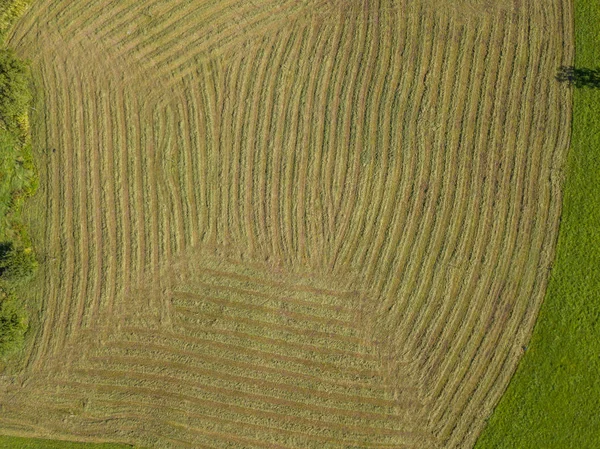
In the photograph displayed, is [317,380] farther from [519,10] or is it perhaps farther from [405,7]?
[519,10]

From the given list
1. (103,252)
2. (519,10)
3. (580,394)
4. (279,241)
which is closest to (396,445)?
(580,394)

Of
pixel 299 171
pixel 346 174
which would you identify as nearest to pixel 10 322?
pixel 299 171

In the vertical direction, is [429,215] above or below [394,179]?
below

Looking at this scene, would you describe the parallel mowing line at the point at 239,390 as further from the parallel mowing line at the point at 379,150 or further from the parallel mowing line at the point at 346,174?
the parallel mowing line at the point at 346,174

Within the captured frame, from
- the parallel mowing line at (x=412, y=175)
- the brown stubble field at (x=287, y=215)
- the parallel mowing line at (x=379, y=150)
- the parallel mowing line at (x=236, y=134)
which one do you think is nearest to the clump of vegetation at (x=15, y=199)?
the brown stubble field at (x=287, y=215)

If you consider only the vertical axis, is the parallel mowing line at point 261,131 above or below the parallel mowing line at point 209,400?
above

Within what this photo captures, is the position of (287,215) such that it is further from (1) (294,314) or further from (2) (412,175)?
(2) (412,175)

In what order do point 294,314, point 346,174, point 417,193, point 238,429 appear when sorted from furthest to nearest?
point 346,174 → point 417,193 → point 294,314 → point 238,429

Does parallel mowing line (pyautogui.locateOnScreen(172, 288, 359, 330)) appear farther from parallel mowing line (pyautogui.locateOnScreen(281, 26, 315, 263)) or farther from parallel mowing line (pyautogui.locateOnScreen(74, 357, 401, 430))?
parallel mowing line (pyautogui.locateOnScreen(74, 357, 401, 430))
